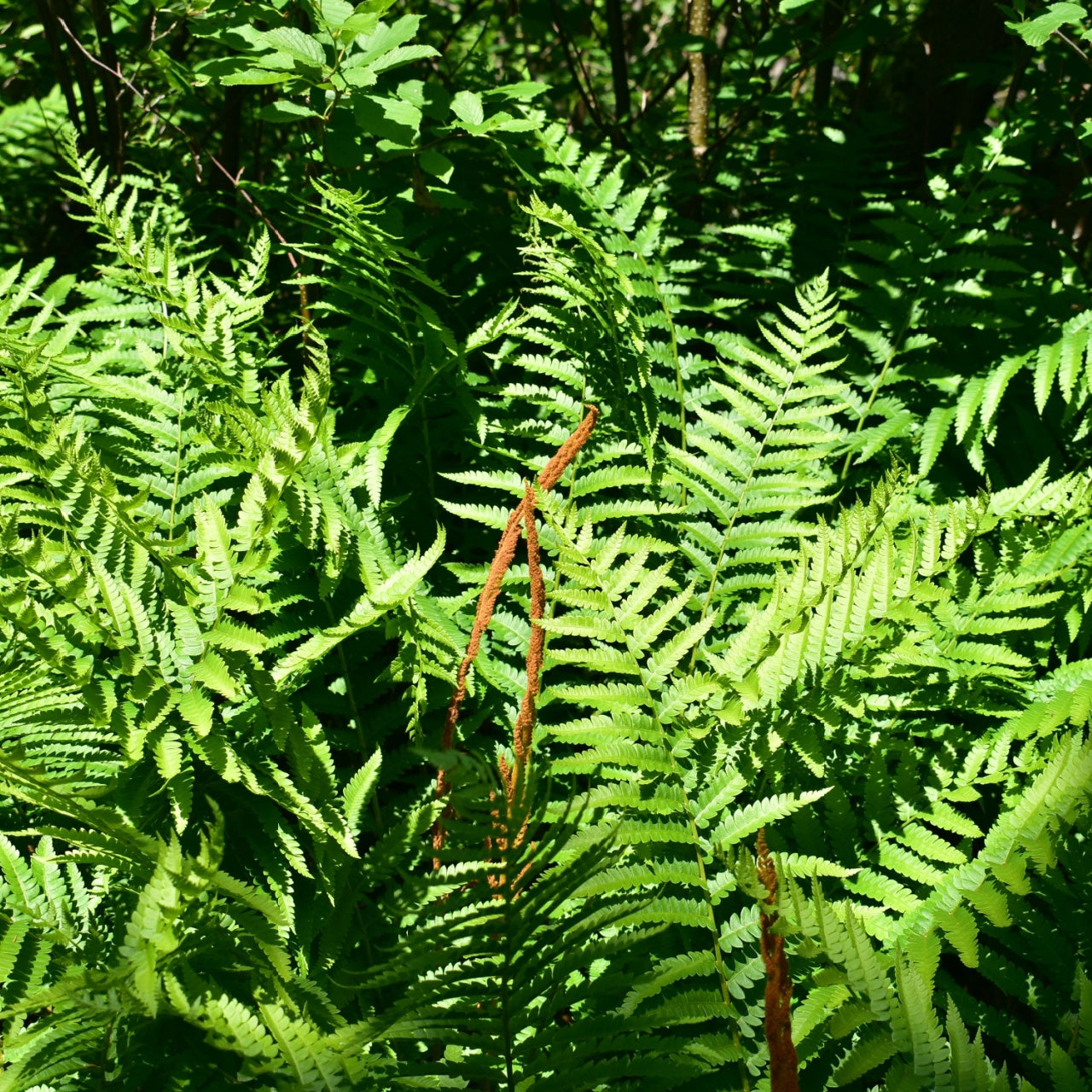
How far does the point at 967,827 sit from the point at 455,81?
6.76 feet

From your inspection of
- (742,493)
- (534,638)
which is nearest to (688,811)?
(534,638)

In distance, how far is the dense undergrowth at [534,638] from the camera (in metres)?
0.98

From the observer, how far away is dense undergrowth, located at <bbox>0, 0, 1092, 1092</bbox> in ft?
3.21

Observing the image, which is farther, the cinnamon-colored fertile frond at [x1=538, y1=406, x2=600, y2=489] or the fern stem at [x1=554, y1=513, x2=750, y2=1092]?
the cinnamon-colored fertile frond at [x1=538, y1=406, x2=600, y2=489]

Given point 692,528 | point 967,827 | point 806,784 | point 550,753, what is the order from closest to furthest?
point 967,827
point 806,784
point 550,753
point 692,528

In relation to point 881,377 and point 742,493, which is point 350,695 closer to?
point 742,493

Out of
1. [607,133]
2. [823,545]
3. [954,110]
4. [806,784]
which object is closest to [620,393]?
[823,545]

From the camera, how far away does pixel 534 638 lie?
4.03 feet

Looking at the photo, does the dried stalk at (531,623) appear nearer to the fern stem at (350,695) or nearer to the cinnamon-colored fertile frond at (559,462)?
the cinnamon-colored fertile frond at (559,462)

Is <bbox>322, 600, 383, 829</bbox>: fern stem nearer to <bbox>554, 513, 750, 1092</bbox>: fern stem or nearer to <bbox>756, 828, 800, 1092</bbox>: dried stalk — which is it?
<bbox>554, 513, 750, 1092</bbox>: fern stem

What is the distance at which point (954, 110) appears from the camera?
2854mm

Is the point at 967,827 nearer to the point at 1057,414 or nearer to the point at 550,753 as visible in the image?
the point at 550,753

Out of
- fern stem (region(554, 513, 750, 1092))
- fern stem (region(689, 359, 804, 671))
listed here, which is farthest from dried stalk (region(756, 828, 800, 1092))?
fern stem (region(689, 359, 804, 671))

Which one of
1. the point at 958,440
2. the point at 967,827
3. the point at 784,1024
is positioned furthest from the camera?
the point at 958,440
